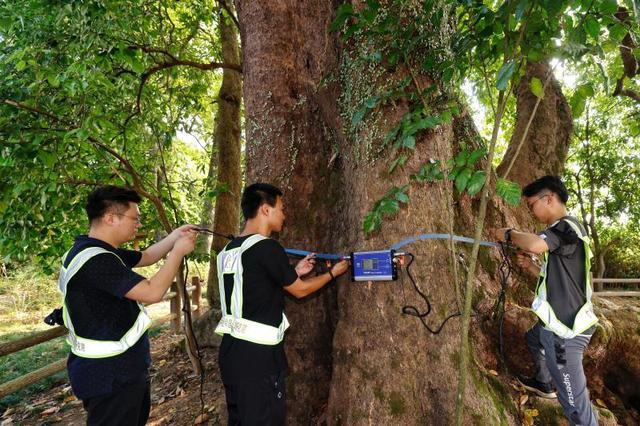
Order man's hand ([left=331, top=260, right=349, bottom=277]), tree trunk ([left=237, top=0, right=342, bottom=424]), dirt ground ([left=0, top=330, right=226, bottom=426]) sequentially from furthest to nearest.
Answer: dirt ground ([left=0, top=330, right=226, bottom=426]), tree trunk ([left=237, top=0, right=342, bottom=424]), man's hand ([left=331, top=260, right=349, bottom=277])

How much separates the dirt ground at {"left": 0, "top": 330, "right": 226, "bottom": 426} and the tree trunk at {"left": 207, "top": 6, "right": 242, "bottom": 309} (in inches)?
52.1

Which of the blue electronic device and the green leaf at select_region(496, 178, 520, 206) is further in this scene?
the blue electronic device

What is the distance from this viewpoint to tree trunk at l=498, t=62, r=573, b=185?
15.2ft

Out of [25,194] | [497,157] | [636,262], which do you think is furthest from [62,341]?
[636,262]

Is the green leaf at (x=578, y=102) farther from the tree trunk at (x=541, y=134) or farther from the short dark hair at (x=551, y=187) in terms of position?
the tree trunk at (x=541, y=134)

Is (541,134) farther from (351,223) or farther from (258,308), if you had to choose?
(258,308)

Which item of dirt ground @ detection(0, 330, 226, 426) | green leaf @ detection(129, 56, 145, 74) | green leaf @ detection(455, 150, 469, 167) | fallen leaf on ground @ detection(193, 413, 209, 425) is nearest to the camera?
green leaf @ detection(455, 150, 469, 167)

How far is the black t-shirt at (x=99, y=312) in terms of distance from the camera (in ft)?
7.25

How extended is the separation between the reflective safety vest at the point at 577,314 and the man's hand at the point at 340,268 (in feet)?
4.56

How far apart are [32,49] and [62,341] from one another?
905cm

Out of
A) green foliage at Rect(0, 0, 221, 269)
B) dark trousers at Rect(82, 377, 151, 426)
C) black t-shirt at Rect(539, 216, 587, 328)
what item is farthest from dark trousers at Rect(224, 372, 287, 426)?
green foliage at Rect(0, 0, 221, 269)

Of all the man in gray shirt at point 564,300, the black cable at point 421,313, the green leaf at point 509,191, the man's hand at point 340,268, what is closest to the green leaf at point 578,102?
the green leaf at point 509,191

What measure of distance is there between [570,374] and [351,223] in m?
1.80

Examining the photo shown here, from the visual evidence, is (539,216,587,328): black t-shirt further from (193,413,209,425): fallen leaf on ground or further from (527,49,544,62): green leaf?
(193,413,209,425): fallen leaf on ground
